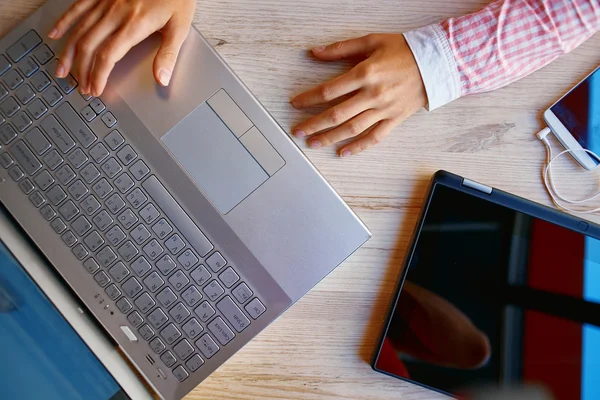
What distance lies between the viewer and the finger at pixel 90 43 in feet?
1.77

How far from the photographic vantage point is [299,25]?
0.60 metres

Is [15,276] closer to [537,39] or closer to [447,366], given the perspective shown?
[447,366]

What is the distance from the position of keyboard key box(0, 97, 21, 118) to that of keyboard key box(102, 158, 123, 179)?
0.12 metres

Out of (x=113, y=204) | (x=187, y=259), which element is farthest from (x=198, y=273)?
(x=113, y=204)

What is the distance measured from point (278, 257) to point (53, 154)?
280 millimetres

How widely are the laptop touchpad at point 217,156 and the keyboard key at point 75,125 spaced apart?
0.08 metres

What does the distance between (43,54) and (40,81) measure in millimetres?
31

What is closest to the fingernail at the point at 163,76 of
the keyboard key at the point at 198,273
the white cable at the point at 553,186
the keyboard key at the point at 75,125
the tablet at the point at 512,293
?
the keyboard key at the point at 75,125

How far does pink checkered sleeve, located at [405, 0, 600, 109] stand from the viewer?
60 centimetres

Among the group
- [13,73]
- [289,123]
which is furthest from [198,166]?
[13,73]

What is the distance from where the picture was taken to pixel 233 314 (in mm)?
548

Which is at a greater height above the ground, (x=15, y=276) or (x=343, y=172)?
(x=15, y=276)

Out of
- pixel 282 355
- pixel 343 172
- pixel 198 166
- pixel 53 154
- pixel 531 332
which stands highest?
pixel 53 154

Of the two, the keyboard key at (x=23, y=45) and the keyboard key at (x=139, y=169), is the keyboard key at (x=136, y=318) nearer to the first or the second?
the keyboard key at (x=139, y=169)
